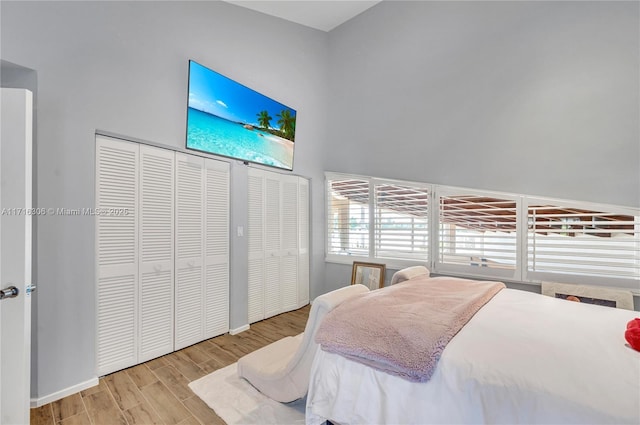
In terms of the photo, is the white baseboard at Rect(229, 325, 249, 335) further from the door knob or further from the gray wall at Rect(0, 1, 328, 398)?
the door knob

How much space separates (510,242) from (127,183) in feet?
11.2

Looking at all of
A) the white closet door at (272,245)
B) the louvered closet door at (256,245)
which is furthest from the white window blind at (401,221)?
the louvered closet door at (256,245)

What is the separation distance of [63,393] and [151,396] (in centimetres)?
57

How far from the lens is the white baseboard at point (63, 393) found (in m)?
1.79

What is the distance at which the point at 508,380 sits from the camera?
3.33 ft

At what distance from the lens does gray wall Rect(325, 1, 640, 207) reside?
2312 mm

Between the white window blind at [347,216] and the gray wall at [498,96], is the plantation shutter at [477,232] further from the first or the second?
the white window blind at [347,216]

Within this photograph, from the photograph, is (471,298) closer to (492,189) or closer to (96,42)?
(492,189)

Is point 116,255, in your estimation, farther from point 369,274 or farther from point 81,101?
point 369,274

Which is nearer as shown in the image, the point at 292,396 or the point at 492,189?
the point at 292,396

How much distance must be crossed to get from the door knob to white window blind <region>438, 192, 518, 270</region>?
10.8ft

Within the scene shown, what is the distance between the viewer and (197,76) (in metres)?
2.55

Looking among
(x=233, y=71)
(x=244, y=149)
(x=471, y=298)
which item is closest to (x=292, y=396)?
(x=471, y=298)

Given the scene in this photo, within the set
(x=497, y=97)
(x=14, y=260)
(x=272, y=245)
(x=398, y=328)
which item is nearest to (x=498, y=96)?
(x=497, y=97)
